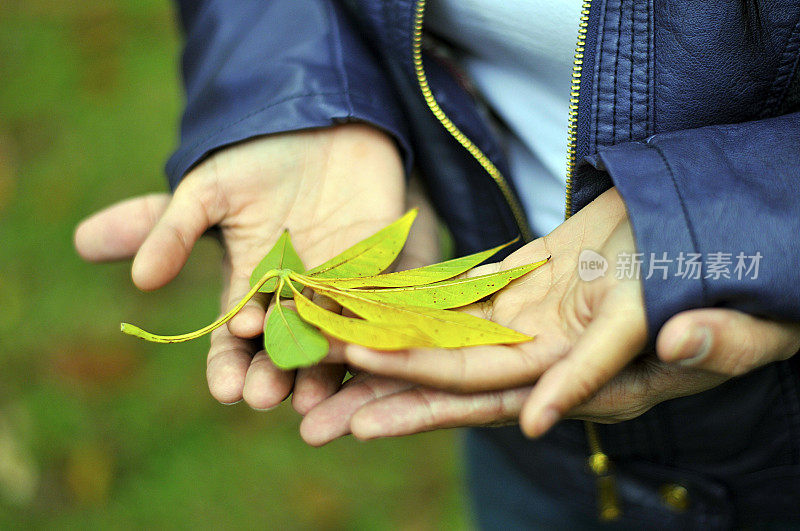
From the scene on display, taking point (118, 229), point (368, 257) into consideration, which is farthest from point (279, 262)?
point (118, 229)

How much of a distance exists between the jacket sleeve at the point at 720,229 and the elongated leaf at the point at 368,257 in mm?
392

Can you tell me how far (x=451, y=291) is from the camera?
3.21ft

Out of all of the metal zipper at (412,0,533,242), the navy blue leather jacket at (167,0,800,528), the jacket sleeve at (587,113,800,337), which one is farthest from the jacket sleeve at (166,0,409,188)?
the jacket sleeve at (587,113,800,337)

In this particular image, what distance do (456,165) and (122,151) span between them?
2265 mm

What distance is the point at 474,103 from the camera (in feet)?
4.13

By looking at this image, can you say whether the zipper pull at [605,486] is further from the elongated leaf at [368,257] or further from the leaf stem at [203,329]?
the leaf stem at [203,329]

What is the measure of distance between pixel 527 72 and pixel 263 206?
21.4 inches

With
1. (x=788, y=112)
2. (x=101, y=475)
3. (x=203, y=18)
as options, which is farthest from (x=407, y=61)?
(x=101, y=475)

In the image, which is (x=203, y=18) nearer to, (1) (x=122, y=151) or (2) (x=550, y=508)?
(2) (x=550, y=508)

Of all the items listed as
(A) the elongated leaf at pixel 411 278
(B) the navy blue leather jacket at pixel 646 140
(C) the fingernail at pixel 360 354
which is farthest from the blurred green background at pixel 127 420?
(C) the fingernail at pixel 360 354

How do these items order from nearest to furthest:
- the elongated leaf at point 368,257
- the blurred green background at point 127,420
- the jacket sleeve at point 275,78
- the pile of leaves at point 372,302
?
the pile of leaves at point 372,302 → the elongated leaf at point 368,257 → the jacket sleeve at point 275,78 → the blurred green background at point 127,420

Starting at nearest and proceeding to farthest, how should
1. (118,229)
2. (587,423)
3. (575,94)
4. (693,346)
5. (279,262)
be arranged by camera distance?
(693,346), (575,94), (279,262), (587,423), (118,229)

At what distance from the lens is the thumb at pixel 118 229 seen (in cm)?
131

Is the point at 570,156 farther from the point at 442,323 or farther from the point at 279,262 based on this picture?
the point at 279,262
